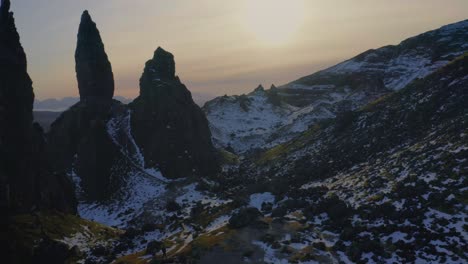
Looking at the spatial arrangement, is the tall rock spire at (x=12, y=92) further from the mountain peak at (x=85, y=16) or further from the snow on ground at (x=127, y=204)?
the mountain peak at (x=85, y=16)

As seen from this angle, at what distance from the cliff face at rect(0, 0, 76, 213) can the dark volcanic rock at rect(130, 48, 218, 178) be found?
126 feet

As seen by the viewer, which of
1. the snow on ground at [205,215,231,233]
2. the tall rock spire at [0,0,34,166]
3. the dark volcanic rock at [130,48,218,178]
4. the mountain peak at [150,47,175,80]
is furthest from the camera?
the mountain peak at [150,47,175,80]

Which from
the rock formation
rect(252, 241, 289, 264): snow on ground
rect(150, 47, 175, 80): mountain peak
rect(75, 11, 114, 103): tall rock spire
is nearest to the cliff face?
the rock formation

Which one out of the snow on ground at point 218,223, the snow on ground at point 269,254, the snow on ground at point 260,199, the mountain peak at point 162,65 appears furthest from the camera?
the mountain peak at point 162,65

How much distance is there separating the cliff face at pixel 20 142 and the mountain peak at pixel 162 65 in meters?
54.3

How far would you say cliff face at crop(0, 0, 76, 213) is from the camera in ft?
290

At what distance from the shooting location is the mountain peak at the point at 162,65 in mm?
150488

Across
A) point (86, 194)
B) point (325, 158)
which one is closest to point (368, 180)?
point (325, 158)

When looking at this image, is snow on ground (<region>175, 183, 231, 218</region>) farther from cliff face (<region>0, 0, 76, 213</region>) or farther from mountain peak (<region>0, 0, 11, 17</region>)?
mountain peak (<region>0, 0, 11, 17</region>)

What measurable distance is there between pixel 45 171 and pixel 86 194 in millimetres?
30093

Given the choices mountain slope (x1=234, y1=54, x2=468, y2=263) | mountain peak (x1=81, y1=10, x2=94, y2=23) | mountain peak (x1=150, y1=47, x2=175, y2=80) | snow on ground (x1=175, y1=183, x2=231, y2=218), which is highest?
mountain peak (x1=81, y1=10, x2=94, y2=23)


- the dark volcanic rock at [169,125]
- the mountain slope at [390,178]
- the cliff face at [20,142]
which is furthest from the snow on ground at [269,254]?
the dark volcanic rock at [169,125]

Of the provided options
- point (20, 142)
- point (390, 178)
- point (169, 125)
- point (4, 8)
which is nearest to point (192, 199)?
point (169, 125)

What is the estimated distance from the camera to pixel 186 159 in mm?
138625
